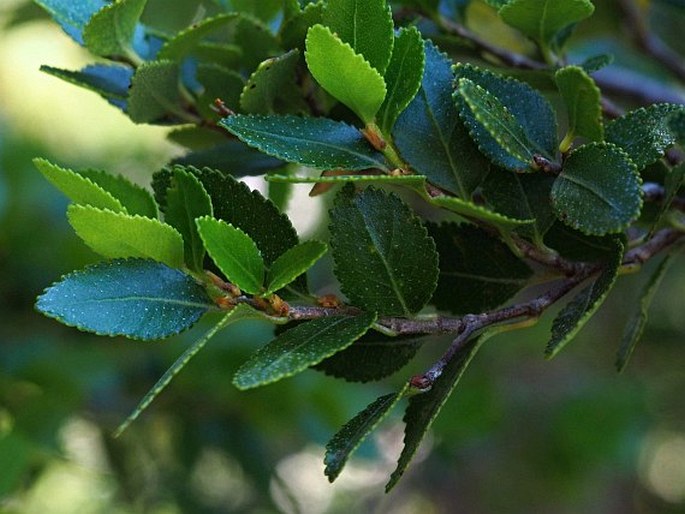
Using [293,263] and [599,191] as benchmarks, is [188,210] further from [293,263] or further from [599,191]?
[599,191]

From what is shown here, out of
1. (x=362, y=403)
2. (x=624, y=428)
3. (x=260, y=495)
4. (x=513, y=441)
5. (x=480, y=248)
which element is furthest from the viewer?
(x=513, y=441)

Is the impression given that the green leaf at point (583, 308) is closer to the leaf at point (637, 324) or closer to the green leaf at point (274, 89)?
the leaf at point (637, 324)

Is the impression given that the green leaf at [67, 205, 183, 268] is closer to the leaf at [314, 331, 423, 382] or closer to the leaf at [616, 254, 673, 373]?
the leaf at [314, 331, 423, 382]

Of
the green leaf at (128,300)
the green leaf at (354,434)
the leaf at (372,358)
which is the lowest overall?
the leaf at (372,358)

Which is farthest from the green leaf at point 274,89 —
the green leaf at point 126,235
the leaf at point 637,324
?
the leaf at point 637,324

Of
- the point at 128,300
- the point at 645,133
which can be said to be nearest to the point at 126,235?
the point at 128,300

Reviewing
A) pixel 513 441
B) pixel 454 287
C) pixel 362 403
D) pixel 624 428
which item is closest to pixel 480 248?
pixel 454 287

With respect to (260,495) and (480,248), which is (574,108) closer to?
(480,248)
